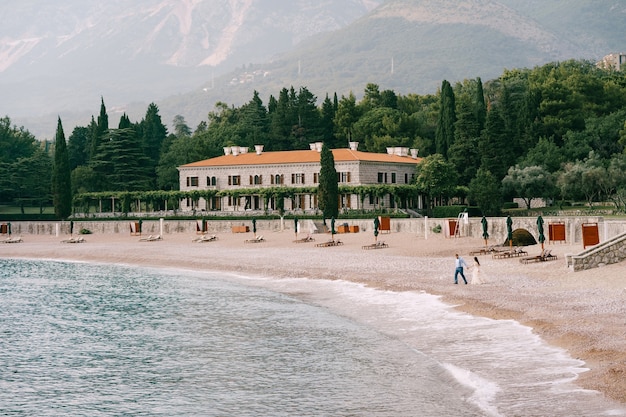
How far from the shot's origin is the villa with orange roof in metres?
101

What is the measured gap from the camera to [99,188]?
4739 inches

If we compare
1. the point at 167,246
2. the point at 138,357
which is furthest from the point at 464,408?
the point at 167,246

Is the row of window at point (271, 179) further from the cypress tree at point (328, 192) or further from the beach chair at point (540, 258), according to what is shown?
the beach chair at point (540, 258)

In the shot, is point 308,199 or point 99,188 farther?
point 99,188

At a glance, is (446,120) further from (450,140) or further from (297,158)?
(297,158)

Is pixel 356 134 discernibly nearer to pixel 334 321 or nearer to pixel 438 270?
pixel 438 270

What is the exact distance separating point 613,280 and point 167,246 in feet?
162

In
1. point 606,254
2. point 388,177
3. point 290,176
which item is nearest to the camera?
point 606,254

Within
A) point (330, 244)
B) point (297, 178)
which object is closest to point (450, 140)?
point (297, 178)

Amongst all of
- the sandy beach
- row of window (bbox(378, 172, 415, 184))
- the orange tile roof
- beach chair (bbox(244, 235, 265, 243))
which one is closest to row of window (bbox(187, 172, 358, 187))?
row of window (bbox(378, 172, 415, 184))

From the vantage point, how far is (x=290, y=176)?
4163 inches

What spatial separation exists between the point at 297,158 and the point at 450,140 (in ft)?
67.0

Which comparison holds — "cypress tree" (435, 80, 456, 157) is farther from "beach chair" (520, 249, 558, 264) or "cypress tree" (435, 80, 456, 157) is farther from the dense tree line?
"beach chair" (520, 249, 558, 264)

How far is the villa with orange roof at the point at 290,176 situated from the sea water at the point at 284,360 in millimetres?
61299
